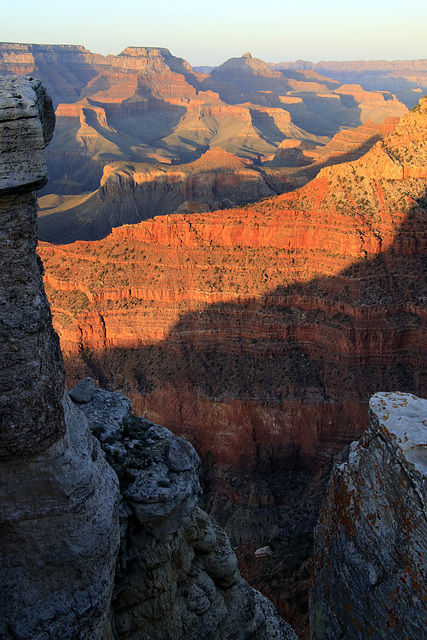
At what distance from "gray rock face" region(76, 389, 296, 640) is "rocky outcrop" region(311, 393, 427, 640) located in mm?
3167

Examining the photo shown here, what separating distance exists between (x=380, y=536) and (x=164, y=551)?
20.8ft

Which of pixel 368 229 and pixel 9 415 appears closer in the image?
pixel 9 415

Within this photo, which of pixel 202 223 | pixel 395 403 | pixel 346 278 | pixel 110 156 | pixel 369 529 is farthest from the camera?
pixel 110 156

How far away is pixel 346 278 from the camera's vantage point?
127 feet

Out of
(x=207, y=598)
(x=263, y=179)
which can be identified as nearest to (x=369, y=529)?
(x=207, y=598)

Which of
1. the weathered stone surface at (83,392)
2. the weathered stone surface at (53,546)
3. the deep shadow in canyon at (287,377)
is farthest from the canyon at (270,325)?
the weathered stone surface at (53,546)

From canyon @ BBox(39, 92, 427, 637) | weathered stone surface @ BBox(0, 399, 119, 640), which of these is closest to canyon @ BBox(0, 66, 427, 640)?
weathered stone surface @ BBox(0, 399, 119, 640)

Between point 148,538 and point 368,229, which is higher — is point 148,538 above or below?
below

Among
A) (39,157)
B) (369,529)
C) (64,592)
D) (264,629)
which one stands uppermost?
(39,157)

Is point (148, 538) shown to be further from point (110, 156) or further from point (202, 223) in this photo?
point (110, 156)

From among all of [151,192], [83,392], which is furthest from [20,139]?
[151,192]

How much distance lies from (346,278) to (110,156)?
157m

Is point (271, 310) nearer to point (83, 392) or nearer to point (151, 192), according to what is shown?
point (83, 392)

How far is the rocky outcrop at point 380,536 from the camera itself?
1334 cm
